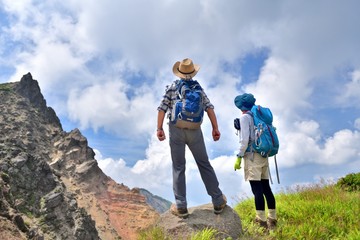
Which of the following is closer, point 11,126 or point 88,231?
point 88,231

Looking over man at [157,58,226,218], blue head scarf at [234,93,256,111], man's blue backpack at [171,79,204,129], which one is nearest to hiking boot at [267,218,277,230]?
man at [157,58,226,218]

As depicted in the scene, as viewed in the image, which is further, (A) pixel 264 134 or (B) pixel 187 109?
(A) pixel 264 134

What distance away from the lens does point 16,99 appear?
405ft

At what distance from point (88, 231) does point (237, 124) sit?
69961 millimetres

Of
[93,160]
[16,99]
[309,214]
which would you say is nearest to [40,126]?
[16,99]

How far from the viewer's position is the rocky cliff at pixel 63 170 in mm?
70438

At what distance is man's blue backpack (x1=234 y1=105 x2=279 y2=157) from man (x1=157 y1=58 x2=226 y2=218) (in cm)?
74

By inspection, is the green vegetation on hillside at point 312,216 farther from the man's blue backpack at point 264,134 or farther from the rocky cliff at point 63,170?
the rocky cliff at point 63,170

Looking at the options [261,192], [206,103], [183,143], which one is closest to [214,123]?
[206,103]

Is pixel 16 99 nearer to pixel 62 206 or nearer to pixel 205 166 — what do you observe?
pixel 62 206

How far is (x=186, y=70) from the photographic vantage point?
761 cm

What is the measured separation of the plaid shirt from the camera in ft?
24.0

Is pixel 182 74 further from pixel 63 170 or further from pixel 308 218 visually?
pixel 63 170

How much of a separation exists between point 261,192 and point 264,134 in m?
1.11
